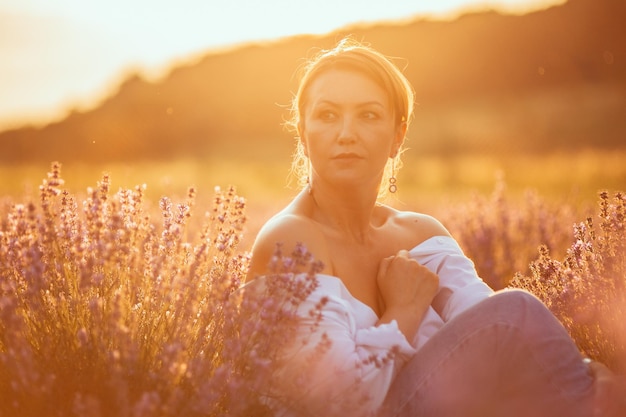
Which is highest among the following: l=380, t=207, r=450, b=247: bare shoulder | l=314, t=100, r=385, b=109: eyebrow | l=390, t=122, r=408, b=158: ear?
l=314, t=100, r=385, b=109: eyebrow

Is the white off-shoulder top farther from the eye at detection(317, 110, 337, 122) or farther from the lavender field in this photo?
the eye at detection(317, 110, 337, 122)

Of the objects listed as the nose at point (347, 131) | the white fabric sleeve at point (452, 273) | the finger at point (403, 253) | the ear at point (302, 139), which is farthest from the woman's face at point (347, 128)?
the white fabric sleeve at point (452, 273)

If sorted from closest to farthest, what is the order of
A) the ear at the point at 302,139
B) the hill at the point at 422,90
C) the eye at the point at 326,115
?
the eye at the point at 326,115 → the ear at the point at 302,139 → the hill at the point at 422,90

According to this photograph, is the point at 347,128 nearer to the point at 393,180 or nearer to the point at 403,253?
the point at 403,253

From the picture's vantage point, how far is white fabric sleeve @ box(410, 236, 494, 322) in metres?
3.15

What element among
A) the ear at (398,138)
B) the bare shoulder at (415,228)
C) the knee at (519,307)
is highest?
the ear at (398,138)

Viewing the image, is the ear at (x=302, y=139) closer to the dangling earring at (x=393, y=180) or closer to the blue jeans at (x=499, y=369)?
the dangling earring at (x=393, y=180)

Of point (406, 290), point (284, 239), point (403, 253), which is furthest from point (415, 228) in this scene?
point (284, 239)

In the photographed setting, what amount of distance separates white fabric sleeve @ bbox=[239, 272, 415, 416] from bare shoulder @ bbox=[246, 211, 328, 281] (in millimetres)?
223

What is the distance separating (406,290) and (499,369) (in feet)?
1.69

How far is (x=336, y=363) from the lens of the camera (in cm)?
252

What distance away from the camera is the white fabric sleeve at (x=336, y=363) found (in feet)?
8.11

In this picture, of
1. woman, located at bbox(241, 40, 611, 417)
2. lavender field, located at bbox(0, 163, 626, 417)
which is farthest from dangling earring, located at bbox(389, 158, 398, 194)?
lavender field, located at bbox(0, 163, 626, 417)

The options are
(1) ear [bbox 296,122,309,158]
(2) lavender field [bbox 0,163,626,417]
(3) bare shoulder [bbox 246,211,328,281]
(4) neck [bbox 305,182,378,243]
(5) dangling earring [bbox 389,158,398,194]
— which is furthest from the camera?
(5) dangling earring [bbox 389,158,398,194]
